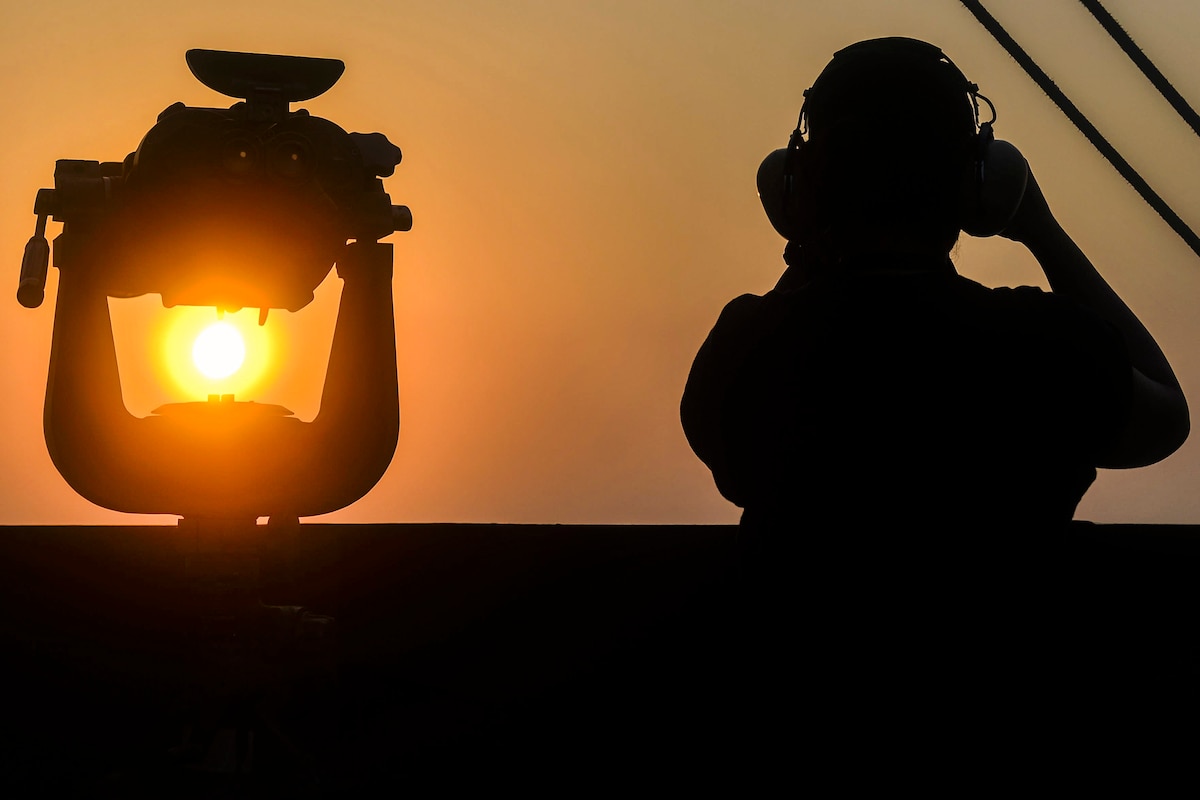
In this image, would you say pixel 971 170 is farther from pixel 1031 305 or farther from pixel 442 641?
pixel 442 641

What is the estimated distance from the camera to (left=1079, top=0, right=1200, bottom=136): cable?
1.50 meters

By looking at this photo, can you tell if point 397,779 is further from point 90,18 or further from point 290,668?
point 90,18

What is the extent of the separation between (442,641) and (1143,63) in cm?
125

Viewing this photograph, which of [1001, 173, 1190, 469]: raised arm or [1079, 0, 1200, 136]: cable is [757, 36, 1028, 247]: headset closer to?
[1001, 173, 1190, 469]: raised arm

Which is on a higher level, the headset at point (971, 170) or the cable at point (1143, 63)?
the cable at point (1143, 63)

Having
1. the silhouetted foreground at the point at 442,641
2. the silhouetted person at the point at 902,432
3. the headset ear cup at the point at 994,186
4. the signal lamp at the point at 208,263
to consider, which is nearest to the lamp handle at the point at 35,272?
the signal lamp at the point at 208,263

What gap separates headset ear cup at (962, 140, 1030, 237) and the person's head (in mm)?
17

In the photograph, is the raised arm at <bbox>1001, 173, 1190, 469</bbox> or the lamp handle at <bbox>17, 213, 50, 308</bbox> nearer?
the raised arm at <bbox>1001, 173, 1190, 469</bbox>

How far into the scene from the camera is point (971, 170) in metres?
0.63

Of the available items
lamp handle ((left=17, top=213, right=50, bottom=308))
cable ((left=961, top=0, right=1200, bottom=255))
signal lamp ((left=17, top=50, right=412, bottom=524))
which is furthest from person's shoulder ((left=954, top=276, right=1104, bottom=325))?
cable ((left=961, top=0, right=1200, bottom=255))

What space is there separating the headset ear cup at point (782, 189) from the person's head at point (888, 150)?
0.11ft

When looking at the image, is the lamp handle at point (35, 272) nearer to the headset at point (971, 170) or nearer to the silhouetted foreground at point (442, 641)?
the silhouetted foreground at point (442, 641)

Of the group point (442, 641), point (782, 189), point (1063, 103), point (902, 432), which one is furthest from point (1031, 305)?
point (1063, 103)

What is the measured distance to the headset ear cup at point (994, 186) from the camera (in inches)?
24.8
